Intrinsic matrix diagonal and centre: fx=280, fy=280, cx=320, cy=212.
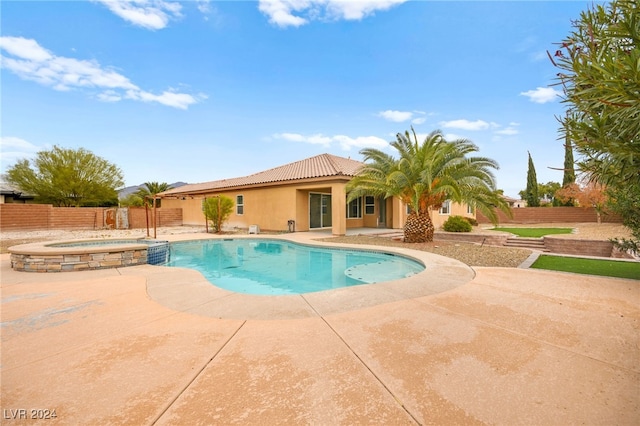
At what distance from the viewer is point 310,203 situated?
1825 centimetres

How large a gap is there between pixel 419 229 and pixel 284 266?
6.52 meters

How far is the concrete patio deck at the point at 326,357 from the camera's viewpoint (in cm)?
204

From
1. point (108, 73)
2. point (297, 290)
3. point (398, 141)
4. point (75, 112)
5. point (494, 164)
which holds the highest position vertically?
point (108, 73)

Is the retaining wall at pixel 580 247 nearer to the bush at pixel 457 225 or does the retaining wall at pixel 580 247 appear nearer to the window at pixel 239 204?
the bush at pixel 457 225

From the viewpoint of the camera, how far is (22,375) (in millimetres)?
2500

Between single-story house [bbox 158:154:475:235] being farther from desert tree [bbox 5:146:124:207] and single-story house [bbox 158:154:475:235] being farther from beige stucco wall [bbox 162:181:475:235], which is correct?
desert tree [bbox 5:146:124:207]

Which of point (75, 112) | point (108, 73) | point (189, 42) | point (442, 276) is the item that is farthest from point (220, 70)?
point (442, 276)

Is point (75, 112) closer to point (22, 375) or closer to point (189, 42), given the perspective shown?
point (189, 42)

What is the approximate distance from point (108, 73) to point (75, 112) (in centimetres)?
498

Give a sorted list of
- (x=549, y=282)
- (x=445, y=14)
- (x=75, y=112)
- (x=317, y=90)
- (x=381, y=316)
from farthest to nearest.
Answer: (x=317, y=90) < (x=75, y=112) < (x=445, y=14) < (x=549, y=282) < (x=381, y=316)

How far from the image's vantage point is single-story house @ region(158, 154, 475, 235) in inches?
616

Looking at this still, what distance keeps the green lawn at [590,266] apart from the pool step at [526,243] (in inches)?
184

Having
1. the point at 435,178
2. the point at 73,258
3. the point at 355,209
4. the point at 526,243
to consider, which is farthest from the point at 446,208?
the point at 73,258

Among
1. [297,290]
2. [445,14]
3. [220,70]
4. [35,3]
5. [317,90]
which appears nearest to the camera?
[297,290]
